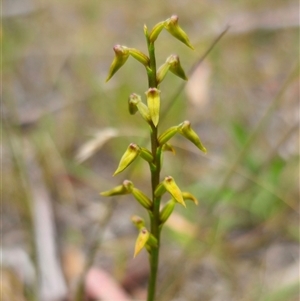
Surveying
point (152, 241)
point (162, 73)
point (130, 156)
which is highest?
point (162, 73)

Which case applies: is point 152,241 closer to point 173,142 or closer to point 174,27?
point 174,27

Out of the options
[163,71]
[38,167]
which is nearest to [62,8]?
[38,167]

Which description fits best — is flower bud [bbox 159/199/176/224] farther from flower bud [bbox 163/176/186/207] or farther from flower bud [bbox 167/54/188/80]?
flower bud [bbox 167/54/188/80]

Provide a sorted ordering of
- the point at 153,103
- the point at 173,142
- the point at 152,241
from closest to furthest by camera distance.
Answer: the point at 153,103 → the point at 152,241 → the point at 173,142

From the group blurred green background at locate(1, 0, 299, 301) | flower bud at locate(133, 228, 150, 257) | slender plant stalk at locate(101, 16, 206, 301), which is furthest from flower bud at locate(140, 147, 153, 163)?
blurred green background at locate(1, 0, 299, 301)

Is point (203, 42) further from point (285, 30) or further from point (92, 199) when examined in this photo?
point (92, 199)

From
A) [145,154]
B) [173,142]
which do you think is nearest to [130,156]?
[145,154]

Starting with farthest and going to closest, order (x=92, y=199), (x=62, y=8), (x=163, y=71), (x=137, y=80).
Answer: (x=62, y=8)
(x=137, y=80)
(x=92, y=199)
(x=163, y=71)

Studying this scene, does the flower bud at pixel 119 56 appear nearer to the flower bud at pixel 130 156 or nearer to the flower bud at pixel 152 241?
the flower bud at pixel 130 156
